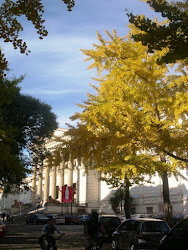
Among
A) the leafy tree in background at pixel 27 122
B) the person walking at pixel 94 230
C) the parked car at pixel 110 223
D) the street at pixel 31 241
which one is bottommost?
the street at pixel 31 241

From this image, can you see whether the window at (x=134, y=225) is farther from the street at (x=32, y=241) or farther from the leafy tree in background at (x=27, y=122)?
the leafy tree in background at (x=27, y=122)

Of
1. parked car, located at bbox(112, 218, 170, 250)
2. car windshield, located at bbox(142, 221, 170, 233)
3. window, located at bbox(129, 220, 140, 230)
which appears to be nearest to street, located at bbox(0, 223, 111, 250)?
parked car, located at bbox(112, 218, 170, 250)

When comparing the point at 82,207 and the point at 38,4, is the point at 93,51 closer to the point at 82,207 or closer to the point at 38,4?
the point at 38,4

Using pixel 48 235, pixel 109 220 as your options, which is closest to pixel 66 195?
pixel 109 220

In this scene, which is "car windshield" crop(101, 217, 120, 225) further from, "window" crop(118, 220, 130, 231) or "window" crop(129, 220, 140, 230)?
"window" crop(129, 220, 140, 230)

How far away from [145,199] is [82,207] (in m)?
16.5

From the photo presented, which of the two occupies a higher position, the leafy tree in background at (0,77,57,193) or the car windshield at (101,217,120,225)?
the leafy tree in background at (0,77,57,193)

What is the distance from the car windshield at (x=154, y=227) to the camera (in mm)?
11111

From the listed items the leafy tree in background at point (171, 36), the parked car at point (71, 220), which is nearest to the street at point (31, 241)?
the leafy tree in background at point (171, 36)

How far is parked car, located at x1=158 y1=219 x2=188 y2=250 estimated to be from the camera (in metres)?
6.10

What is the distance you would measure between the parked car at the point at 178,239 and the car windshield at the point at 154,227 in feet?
14.8

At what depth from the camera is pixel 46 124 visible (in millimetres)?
25875

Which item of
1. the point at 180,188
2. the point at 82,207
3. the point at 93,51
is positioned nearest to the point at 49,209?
the point at 82,207

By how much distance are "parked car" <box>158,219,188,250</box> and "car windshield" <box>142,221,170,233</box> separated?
14.8 ft
